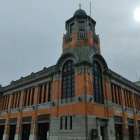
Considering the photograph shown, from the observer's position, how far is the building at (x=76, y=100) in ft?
71.5

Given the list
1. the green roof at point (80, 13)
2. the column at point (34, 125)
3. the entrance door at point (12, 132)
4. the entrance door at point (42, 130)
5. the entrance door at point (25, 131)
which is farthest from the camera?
the entrance door at point (12, 132)

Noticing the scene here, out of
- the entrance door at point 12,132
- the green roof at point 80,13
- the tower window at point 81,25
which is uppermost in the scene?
the green roof at point 80,13

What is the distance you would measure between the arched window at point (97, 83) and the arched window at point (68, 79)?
3234 mm

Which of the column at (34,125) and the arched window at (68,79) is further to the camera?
the column at (34,125)

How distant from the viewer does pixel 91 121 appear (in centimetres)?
2105

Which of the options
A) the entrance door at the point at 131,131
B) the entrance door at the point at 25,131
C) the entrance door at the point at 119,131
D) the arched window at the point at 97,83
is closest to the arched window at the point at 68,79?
the arched window at the point at 97,83

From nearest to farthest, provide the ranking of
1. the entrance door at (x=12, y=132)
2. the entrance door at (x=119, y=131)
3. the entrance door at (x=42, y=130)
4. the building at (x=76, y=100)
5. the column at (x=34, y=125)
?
the building at (x=76, y=100)
the column at (x=34, y=125)
the entrance door at (x=42, y=130)
the entrance door at (x=119, y=131)
the entrance door at (x=12, y=132)

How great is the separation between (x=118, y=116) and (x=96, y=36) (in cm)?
1336

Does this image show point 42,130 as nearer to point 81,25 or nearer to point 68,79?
point 68,79

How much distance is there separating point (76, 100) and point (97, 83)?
481 centimetres

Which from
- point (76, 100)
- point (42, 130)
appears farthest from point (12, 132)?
point (76, 100)

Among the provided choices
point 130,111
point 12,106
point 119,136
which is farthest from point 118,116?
point 12,106

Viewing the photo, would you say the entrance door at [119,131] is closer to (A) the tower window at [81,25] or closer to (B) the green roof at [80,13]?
(A) the tower window at [81,25]

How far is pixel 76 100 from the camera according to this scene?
22156 millimetres
